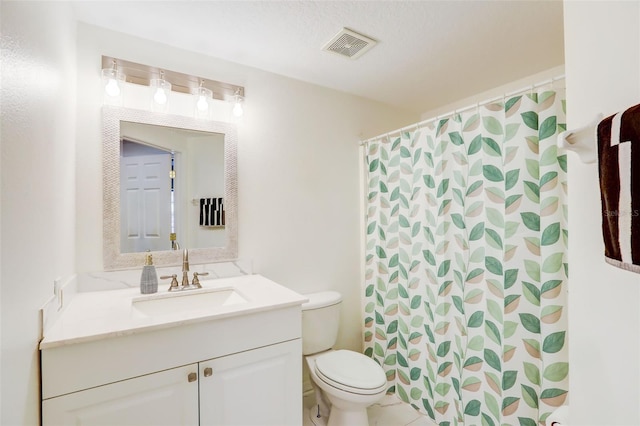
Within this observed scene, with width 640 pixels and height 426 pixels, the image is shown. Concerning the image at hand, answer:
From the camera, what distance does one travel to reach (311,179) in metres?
2.26

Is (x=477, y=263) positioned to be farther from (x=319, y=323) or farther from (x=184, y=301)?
(x=184, y=301)

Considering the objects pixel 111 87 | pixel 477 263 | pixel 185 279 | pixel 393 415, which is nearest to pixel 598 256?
pixel 477 263

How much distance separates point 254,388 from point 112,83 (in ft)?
5.51

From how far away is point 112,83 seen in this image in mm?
1571

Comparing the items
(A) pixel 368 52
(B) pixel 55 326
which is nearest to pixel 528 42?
(A) pixel 368 52

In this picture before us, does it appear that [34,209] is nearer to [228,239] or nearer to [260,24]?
[228,239]

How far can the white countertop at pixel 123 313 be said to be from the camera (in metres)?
1.03

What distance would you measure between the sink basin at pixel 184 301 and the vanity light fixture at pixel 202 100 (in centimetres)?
105

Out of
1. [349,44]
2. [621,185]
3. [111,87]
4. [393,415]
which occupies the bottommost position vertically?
[393,415]

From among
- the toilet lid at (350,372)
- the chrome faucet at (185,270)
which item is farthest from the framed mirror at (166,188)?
the toilet lid at (350,372)

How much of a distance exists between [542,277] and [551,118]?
70cm

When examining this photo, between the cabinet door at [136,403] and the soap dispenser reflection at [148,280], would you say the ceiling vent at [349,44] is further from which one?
the cabinet door at [136,403]

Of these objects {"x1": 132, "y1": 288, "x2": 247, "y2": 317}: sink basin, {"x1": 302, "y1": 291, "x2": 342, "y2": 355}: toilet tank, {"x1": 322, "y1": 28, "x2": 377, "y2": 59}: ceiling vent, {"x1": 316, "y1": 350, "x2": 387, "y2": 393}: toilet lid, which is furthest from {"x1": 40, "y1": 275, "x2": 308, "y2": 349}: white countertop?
{"x1": 322, "y1": 28, "x2": 377, "y2": 59}: ceiling vent

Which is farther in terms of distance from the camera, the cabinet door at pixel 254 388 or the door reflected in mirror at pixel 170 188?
the door reflected in mirror at pixel 170 188
